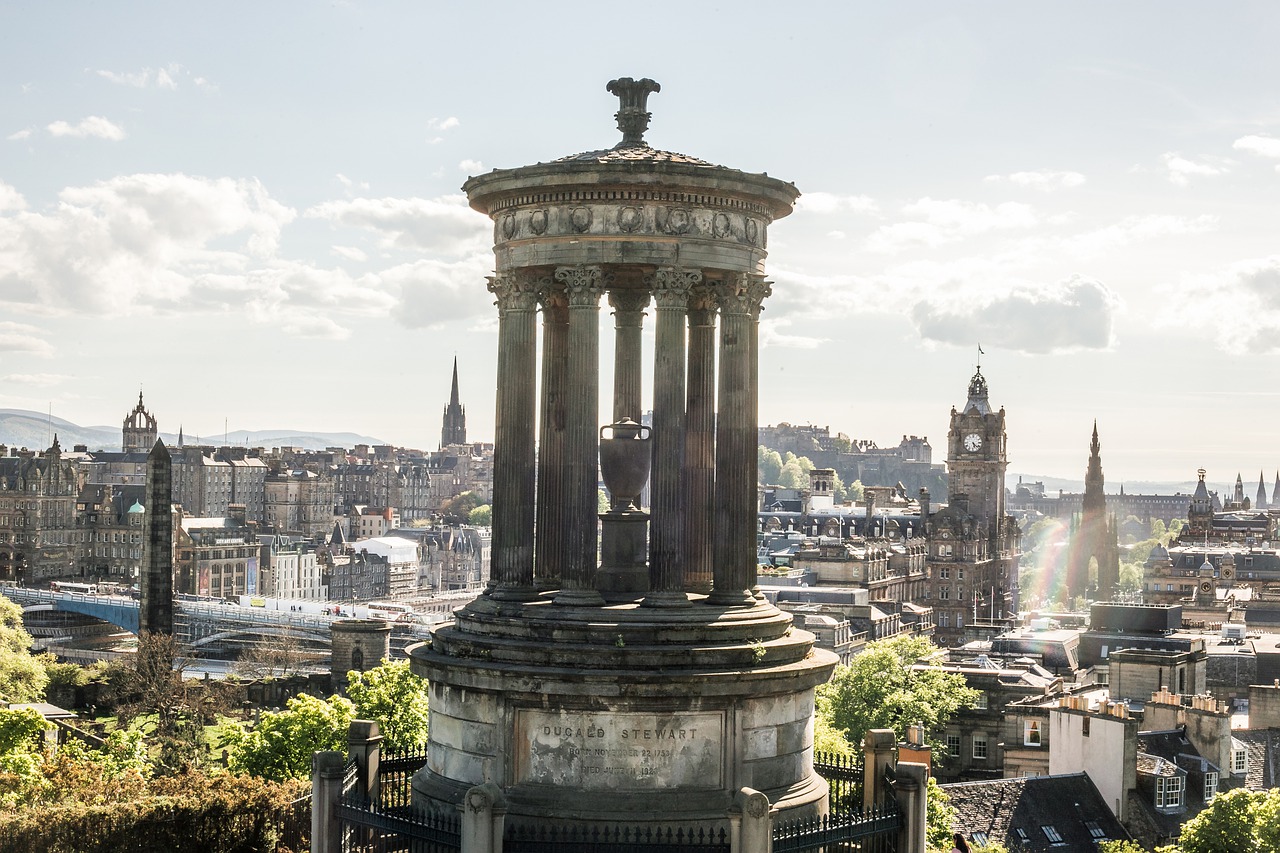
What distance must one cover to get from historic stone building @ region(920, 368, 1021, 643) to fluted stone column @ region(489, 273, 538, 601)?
14701cm

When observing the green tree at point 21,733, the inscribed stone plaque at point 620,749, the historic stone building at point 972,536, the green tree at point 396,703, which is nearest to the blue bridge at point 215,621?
the historic stone building at point 972,536

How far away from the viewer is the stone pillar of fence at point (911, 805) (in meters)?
22.7

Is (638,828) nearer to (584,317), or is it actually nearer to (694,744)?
(694,744)

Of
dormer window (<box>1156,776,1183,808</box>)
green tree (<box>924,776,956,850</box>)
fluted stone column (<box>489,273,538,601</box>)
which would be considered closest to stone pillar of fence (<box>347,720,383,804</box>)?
fluted stone column (<box>489,273,538,601</box>)

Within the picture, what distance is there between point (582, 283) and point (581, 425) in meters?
1.84

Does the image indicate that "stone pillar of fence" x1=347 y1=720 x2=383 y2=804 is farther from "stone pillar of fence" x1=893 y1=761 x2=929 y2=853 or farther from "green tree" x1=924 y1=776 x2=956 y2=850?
"green tree" x1=924 y1=776 x2=956 y2=850

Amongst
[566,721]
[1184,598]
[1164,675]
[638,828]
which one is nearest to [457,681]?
[566,721]

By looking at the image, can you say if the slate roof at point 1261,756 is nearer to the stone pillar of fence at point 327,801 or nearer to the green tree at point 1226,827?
the green tree at point 1226,827

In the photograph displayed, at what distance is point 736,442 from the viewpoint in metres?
23.4

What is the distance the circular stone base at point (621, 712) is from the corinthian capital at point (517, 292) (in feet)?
13.1

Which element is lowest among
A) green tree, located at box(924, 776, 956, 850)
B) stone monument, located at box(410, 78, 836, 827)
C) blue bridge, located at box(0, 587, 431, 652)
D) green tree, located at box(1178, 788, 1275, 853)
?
blue bridge, located at box(0, 587, 431, 652)

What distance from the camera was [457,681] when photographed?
22375 millimetres

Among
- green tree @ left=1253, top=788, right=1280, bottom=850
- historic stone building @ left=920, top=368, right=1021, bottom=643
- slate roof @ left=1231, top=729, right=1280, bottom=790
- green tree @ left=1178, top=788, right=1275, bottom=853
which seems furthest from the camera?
historic stone building @ left=920, top=368, right=1021, bottom=643

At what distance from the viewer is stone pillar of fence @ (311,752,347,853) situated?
22500 mm
